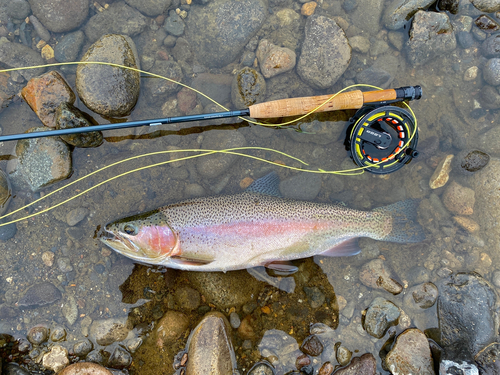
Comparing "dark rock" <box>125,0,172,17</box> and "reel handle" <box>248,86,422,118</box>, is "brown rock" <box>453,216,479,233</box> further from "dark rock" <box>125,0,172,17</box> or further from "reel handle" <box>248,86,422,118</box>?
"dark rock" <box>125,0,172,17</box>

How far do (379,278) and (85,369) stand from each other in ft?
11.3

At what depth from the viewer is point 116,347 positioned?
3.30 meters

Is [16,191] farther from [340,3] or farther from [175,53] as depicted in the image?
[340,3]

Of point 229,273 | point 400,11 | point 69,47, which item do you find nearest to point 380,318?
point 229,273

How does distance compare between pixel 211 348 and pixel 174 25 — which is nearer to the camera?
pixel 211 348

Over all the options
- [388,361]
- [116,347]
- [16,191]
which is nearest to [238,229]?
[116,347]

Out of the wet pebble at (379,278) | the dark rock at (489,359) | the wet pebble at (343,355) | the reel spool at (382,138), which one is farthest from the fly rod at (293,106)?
the dark rock at (489,359)

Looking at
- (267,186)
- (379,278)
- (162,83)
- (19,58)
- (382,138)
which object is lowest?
(379,278)

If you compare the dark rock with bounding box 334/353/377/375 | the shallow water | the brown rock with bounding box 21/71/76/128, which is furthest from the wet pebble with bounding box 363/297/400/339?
the brown rock with bounding box 21/71/76/128

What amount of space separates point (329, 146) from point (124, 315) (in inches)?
127

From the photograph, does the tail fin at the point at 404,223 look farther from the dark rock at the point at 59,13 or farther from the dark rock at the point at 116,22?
the dark rock at the point at 59,13

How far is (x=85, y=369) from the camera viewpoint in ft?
10.0

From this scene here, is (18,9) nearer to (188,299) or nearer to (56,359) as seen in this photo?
(188,299)

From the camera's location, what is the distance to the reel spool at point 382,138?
123 inches
